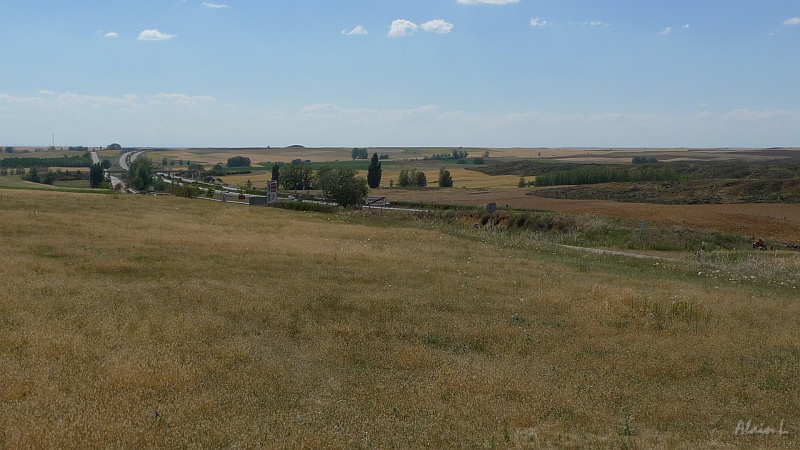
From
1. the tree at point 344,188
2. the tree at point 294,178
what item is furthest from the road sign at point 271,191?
the tree at point 294,178

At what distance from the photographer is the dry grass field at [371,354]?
9328 millimetres

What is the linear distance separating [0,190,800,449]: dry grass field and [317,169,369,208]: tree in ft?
142

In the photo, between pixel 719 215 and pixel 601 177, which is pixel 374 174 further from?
pixel 719 215

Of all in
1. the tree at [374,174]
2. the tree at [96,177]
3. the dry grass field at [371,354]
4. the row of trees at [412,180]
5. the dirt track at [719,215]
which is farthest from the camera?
the row of trees at [412,180]

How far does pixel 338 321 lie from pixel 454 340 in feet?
10.0

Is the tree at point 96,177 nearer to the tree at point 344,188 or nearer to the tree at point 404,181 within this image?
the tree at point 404,181

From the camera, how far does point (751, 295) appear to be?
22438 mm

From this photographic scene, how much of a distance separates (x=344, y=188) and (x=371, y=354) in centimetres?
5622

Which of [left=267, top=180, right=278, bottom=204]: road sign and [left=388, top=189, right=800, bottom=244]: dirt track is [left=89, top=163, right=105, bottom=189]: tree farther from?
[left=388, top=189, right=800, bottom=244]: dirt track

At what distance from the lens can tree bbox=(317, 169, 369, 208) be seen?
2714 inches

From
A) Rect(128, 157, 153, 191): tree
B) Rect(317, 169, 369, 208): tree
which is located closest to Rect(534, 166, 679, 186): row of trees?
Rect(317, 169, 369, 208): tree

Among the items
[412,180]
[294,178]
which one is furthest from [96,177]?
[412,180]

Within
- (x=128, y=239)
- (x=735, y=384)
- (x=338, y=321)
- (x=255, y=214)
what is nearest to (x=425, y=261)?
(x=338, y=321)

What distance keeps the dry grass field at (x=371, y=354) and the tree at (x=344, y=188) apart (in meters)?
43.3
